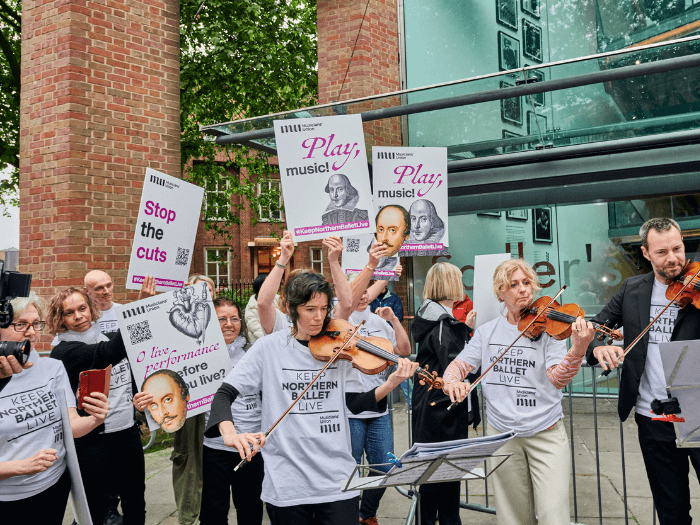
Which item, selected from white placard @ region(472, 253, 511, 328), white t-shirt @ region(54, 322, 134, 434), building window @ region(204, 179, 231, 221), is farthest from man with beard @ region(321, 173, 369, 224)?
building window @ region(204, 179, 231, 221)

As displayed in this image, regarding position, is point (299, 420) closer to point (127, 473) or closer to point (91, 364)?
point (91, 364)

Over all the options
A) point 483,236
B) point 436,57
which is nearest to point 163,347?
point 483,236

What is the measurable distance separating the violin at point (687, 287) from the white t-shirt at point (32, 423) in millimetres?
3186

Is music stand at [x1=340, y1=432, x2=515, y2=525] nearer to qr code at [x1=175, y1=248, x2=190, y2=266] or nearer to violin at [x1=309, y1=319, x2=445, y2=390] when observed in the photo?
violin at [x1=309, y1=319, x2=445, y2=390]

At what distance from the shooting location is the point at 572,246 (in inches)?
339

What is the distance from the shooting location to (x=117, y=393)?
394cm

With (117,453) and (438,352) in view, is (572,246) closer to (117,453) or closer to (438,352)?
(438,352)

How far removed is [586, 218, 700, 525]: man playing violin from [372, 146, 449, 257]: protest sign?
5.94 feet

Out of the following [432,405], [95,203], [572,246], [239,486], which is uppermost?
[95,203]

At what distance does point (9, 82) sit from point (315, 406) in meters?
11.6

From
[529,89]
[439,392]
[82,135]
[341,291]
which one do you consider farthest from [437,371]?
[82,135]

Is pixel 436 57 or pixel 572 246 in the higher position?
pixel 436 57

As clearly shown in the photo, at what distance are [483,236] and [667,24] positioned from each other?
3.74 meters

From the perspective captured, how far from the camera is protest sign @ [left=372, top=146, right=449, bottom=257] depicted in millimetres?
4840
